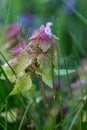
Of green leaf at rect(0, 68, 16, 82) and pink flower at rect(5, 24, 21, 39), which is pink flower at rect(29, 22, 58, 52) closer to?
green leaf at rect(0, 68, 16, 82)

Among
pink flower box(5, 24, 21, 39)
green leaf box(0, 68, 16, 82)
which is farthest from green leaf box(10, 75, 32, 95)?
pink flower box(5, 24, 21, 39)

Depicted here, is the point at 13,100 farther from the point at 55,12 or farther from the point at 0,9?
the point at 55,12

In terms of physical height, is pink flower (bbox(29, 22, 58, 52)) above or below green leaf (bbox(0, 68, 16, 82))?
above

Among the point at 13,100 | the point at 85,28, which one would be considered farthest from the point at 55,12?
the point at 13,100

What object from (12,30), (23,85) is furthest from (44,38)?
(12,30)

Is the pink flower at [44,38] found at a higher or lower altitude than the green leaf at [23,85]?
higher

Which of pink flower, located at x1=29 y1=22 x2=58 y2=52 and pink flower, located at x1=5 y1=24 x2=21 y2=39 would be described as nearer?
pink flower, located at x1=29 y1=22 x2=58 y2=52

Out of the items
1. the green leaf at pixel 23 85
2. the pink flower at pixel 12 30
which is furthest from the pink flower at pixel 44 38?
the pink flower at pixel 12 30

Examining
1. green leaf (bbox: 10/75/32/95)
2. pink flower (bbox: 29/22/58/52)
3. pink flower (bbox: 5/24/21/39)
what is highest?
pink flower (bbox: 29/22/58/52)

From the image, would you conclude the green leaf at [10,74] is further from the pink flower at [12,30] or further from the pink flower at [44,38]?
the pink flower at [12,30]

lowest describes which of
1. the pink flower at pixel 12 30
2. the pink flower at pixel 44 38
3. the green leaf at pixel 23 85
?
the pink flower at pixel 12 30

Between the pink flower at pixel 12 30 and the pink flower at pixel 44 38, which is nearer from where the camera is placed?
the pink flower at pixel 44 38
